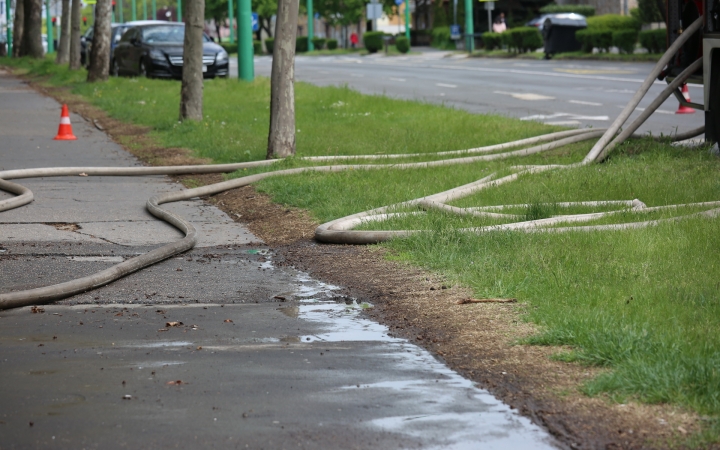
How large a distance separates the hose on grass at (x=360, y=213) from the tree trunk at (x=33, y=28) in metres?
36.8

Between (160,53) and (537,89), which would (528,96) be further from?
(160,53)

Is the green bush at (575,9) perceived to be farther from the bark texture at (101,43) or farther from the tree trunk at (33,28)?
the bark texture at (101,43)

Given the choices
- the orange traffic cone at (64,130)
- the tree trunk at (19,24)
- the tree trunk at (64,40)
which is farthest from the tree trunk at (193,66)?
the tree trunk at (19,24)

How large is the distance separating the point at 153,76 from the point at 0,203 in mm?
19732

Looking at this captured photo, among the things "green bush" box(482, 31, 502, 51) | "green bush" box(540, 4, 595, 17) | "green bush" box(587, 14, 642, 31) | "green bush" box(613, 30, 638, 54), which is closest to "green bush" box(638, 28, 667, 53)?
"green bush" box(613, 30, 638, 54)

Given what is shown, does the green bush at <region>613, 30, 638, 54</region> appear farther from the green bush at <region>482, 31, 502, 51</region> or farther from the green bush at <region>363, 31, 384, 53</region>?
the green bush at <region>363, 31, 384, 53</region>

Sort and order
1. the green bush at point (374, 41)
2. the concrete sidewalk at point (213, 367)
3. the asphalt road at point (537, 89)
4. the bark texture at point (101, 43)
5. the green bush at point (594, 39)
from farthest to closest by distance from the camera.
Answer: the green bush at point (374, 41), the green bush at point (594, 39), the bark texture at point (101, 43), the asphalt road at point (537, 89), the concrete sidewalk at point (213, 367)

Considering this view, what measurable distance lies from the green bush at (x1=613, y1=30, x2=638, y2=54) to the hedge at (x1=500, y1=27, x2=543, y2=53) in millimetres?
7204

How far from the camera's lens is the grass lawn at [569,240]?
4680 mm

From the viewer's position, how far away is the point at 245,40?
2511 centimetres

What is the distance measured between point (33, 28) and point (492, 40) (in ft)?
71.3

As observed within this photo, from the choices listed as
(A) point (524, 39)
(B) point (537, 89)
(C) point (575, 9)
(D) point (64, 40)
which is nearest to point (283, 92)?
(B) point (537, 89)

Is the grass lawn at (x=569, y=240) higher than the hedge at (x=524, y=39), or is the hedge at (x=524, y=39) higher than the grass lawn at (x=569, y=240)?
the hedge at (x=524, y=39)

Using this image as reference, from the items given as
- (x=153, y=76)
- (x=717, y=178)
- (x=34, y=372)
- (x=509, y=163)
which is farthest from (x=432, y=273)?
(x=153, y=76)
